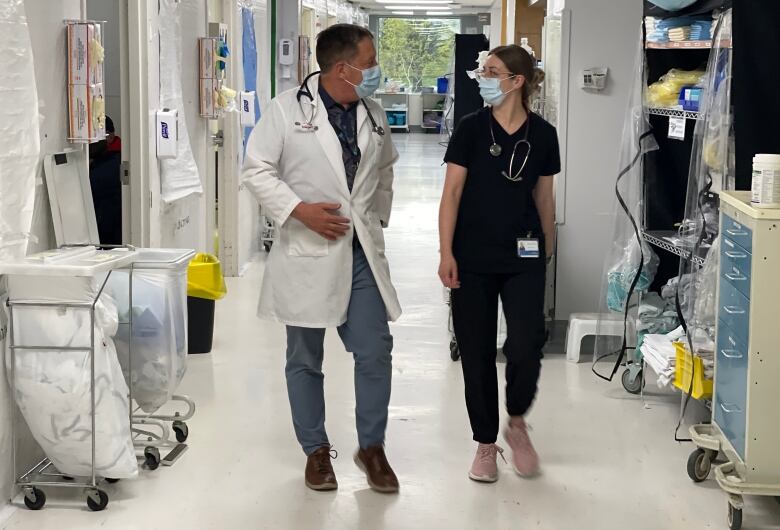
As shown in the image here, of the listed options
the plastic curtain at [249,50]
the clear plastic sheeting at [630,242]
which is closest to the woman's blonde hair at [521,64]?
the clear plastic sheeting at [630,242]

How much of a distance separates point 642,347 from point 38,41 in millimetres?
2893

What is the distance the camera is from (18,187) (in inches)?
143

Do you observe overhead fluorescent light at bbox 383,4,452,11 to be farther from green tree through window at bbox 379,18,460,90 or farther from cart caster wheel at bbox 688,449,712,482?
cart caster wheel at bbox 688,449,712,482

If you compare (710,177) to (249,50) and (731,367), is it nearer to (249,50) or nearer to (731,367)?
(731,367)

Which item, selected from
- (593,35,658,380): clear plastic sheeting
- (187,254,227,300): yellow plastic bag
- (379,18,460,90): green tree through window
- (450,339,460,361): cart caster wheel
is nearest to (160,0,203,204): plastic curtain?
(187,254,227,300): yellow plastic bag

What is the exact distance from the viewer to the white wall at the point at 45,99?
3775 millimetres

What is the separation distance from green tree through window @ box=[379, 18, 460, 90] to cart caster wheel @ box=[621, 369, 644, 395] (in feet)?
76.5

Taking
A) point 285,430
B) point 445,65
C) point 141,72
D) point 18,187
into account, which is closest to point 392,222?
point 141,72

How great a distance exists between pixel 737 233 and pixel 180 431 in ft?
7.41

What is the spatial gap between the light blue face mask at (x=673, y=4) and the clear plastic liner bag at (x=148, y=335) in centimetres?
246

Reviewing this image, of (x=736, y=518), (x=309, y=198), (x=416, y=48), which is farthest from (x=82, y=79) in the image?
(x=416, y=48)

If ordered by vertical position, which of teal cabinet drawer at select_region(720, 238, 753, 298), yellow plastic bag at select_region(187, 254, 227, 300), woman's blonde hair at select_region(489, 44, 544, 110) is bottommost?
yellow plastic bag at select_region(187, 254, 227, 300)

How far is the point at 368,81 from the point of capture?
3686 mm

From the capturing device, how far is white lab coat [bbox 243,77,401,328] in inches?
143
